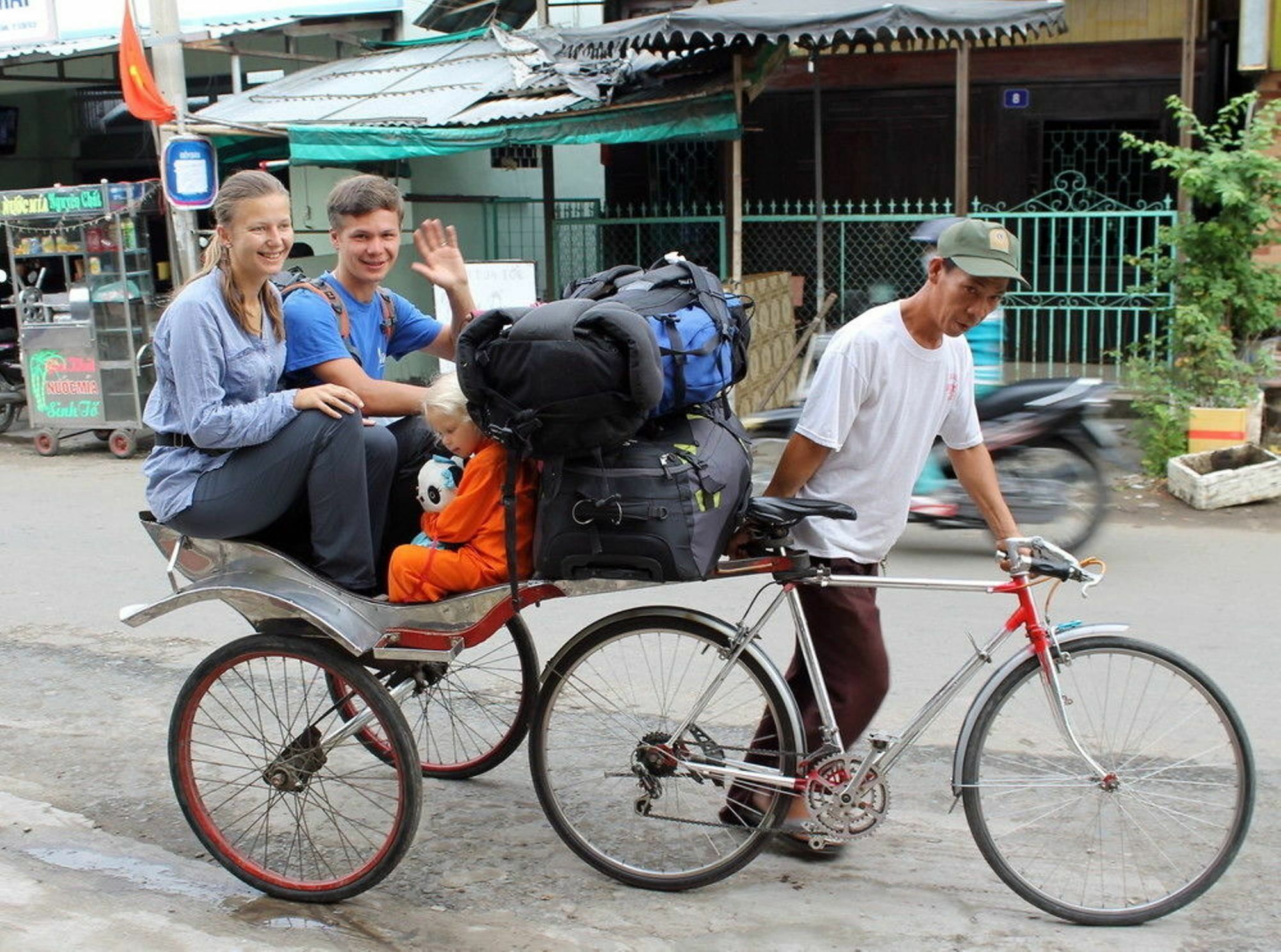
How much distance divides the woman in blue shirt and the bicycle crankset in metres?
1.26

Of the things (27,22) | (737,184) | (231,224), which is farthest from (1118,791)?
(27,22)

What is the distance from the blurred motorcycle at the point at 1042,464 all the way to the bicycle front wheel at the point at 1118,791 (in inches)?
133

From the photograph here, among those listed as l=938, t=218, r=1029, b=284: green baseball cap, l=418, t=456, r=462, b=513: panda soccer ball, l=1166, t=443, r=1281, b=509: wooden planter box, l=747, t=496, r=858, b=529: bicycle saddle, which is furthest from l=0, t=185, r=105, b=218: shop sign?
l=938, t=218, r=1029, b=284: green baseball cap

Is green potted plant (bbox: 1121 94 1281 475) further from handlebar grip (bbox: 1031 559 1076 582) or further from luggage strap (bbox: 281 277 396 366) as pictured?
luggage strap (bbox: 281 277 396 366)

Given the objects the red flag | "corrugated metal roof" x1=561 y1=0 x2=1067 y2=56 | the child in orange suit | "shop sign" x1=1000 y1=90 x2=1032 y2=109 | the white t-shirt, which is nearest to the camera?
the child in orange suit

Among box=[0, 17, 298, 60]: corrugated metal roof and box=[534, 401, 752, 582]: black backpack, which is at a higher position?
box=[0, 17, 298, 60]: corrugated metal roof

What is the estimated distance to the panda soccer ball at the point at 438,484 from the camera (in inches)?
142

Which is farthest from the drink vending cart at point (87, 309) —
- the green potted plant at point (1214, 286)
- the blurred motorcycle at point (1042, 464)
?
the green potted plant at point (1214, 286)

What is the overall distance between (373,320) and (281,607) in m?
0.90

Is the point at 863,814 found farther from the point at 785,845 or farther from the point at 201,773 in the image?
the point at 201,773

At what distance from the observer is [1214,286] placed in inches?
339

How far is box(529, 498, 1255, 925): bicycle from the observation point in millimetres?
3396

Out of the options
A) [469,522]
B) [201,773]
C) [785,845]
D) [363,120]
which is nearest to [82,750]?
[201,773]

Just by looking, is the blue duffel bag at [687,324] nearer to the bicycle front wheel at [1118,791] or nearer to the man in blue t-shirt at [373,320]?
the man in blue t-shirt at [373,320]
